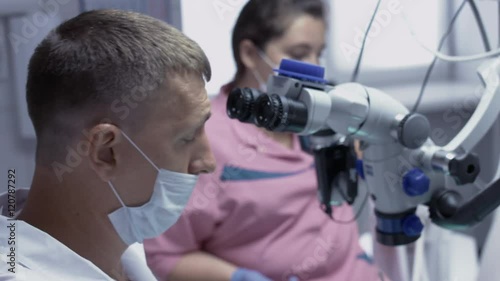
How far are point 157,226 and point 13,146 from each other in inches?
12.8

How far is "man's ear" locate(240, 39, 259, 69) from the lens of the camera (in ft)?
4.68

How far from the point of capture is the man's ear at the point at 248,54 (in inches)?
56.2

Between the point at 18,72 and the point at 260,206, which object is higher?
the point at 18,72

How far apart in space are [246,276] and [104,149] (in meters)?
0.50

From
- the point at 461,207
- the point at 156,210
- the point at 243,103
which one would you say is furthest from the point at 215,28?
the point at 461,207

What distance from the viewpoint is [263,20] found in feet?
4.74

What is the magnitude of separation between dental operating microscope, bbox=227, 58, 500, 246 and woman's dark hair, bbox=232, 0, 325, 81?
372mm

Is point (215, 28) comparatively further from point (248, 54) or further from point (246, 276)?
point (246, 276)

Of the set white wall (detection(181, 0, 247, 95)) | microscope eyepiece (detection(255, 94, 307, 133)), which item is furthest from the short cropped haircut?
white wall (detection(181, 0, 247, 95))

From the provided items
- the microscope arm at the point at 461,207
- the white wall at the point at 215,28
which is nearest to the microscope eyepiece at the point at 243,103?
the white wall at the point at 215,28

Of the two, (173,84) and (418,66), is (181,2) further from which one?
(418,66)

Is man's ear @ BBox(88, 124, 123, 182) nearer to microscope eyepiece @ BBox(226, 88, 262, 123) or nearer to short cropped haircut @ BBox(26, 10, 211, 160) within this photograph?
short cropped haircut @ BBox(26, 10, 211, 160)

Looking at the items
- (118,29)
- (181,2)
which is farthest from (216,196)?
(118,29)

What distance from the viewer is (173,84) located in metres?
0.92
